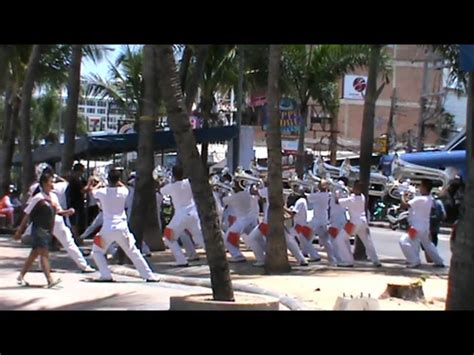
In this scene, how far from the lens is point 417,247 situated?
16438mm

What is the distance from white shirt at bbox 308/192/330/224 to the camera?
57.3ft

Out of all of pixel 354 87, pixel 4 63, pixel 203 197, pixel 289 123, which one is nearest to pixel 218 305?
pixel 203 197

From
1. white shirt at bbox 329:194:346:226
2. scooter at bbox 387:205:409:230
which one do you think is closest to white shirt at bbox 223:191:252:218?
white shirt at bbox 329:194:346:226

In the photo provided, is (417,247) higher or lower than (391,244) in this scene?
higher

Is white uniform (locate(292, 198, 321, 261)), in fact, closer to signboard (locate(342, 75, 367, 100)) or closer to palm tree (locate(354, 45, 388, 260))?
palm tree (locate(354, 45, 388, 260))

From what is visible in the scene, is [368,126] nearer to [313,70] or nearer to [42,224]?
[42,224]

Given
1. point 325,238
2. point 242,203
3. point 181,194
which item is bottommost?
point 325,238

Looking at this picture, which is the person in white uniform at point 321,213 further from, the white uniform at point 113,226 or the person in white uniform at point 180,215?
the white uniform at point 113,226

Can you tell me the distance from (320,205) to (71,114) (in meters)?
6.90

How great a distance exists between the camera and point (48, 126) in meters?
68.6

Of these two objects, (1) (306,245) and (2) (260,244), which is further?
(1) (306,245)

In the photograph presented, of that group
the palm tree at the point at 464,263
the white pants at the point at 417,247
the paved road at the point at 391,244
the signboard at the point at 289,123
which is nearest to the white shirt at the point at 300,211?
the white pants at the point at 417,247
